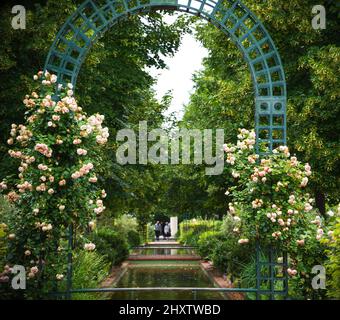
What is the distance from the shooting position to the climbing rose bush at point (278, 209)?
8.18 metres

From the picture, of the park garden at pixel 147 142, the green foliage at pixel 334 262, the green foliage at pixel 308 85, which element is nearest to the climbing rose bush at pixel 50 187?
the park garden at pixel 147 142

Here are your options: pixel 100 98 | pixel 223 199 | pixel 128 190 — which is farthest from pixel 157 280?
pixel 100 98

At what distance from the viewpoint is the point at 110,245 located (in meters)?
18.2

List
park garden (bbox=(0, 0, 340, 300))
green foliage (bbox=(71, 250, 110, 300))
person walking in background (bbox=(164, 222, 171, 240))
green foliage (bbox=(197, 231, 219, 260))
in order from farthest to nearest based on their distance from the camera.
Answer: person walking in background (bbox=(164, 222, 171, 240)) → green foliage (bbox=(197, 231, 219, 260)) → green foliage (bbox=(71, 250, 110, 300)) → park garden (bbox=(0, 0, 340, 300))

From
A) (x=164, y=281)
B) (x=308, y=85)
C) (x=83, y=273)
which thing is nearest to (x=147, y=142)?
(x=164, y=281)

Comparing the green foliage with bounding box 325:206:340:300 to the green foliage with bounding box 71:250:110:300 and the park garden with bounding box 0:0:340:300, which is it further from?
the green foliage with bounding box 71:250:110:300

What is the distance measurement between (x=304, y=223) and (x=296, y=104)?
5.31 metres

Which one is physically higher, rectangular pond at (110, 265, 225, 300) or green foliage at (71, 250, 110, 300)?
green foliage at (71, 250, 110, 300)

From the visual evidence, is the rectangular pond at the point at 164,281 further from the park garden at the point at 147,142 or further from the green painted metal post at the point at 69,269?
the green painted metal post at the point at 69,269

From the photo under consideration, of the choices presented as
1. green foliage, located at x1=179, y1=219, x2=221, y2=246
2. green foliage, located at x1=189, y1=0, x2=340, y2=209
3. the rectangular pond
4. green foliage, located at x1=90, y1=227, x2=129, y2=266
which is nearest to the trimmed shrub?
green foliage, located at x1=179, y1=219, x2=221, y2=246

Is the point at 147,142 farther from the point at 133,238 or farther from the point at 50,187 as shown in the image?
the point at 133,238

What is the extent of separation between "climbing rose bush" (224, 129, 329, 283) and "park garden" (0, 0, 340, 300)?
2 centimetres

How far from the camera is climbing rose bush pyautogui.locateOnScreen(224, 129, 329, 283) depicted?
818cm
